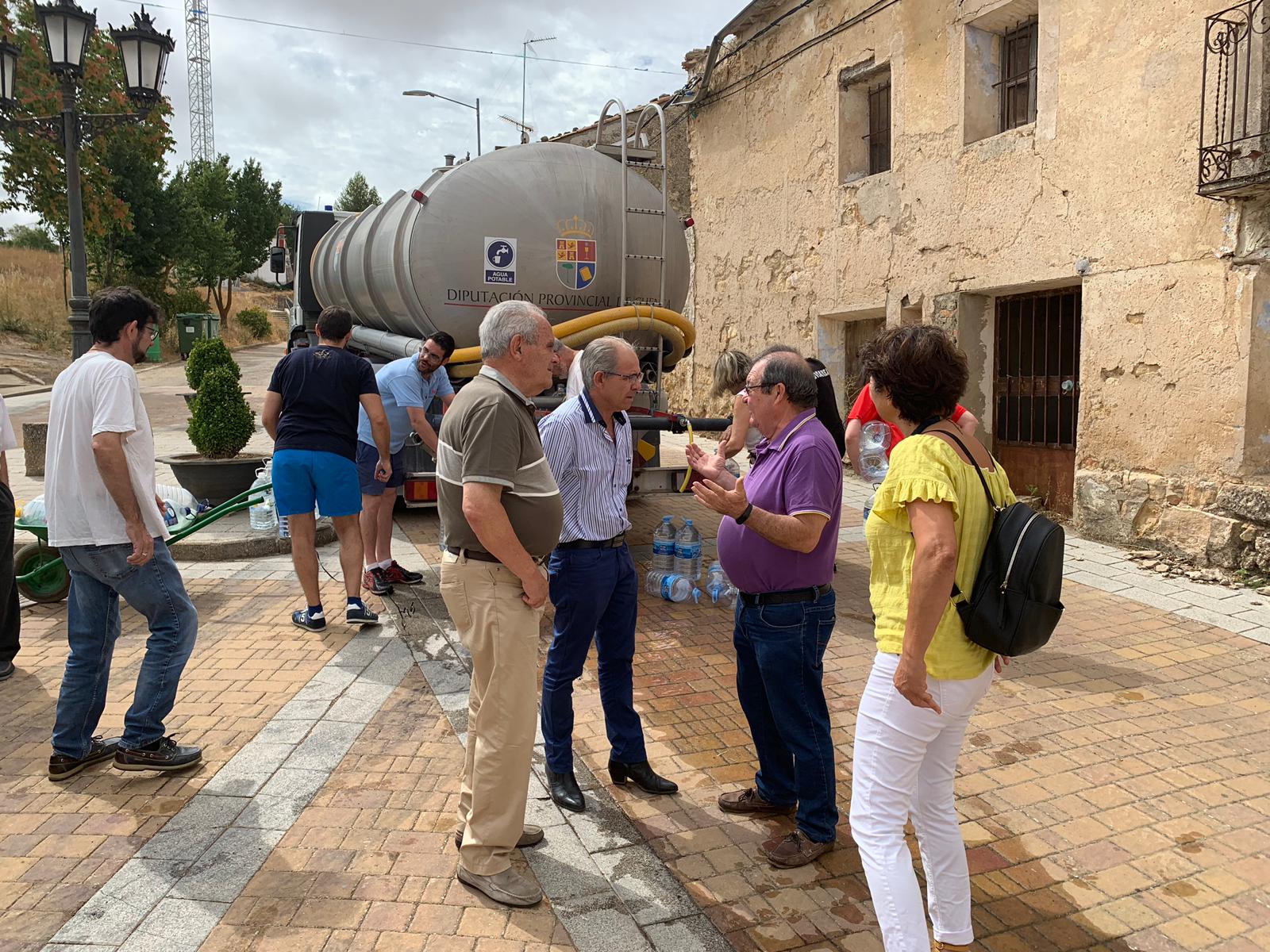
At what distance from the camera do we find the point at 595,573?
137 inches

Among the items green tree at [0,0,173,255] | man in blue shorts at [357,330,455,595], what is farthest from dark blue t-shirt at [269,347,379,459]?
green tree at [0,0,173,255]

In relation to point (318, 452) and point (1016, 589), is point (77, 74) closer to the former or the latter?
point (318, 452)

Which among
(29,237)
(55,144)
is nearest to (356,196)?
(29,237)

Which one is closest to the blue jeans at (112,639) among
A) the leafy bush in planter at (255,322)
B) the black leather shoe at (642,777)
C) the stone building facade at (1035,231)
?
the black leather shoe at (642,777)

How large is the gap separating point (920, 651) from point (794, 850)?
1.19 m

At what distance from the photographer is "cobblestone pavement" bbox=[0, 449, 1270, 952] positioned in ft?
9.21

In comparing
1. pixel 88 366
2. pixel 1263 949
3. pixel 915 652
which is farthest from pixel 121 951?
pixel 1263 949

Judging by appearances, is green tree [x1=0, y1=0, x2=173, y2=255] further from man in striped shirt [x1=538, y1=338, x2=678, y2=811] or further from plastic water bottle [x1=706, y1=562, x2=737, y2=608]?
man in striped shirt [x1=538, y1=338, x2=678, y2=811]

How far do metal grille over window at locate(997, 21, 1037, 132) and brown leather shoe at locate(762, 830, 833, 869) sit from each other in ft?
25.2

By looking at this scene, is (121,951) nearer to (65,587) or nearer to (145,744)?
(145,744)

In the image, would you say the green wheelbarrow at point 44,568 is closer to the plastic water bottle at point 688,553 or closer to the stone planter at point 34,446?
the plastic water bottle at point 688,553

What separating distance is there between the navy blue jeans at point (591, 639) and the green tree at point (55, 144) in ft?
43.2

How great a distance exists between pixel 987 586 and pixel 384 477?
15.2 ft

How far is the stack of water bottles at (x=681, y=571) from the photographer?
249 inches
